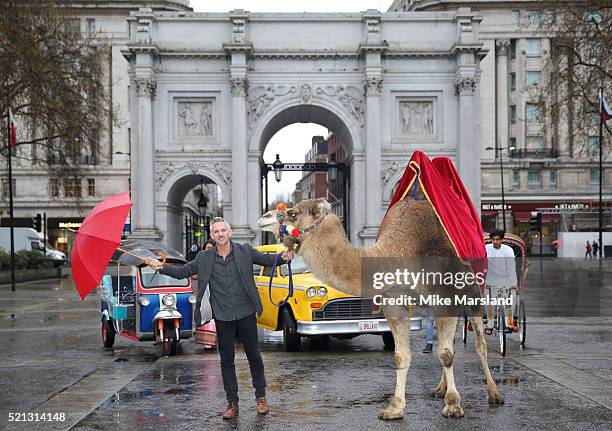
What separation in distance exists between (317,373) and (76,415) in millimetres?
3779

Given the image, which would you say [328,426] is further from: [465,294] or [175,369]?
[175,369]

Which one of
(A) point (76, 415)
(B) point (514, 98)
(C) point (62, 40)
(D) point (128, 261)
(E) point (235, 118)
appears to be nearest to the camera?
(A) point (76, 415)

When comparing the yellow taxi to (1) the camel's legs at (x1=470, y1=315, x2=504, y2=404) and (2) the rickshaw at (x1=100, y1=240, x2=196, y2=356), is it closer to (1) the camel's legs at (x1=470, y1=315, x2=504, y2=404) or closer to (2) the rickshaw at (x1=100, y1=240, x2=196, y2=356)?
(2) the rickshaw at (x1=100, y1=240, x2=196, y2=356)

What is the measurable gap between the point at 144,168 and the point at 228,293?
37152mm

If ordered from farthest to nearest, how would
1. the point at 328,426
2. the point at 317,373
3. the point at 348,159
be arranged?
the point at 348,159 < the point at 317,373 < the point at 328,426

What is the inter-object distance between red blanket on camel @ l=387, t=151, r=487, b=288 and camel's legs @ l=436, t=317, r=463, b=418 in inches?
29.4

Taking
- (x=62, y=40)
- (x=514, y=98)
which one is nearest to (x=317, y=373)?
(x=62, y=40)

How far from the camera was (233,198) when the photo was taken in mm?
44438

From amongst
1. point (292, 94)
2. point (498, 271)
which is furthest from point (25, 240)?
point (498, 271)

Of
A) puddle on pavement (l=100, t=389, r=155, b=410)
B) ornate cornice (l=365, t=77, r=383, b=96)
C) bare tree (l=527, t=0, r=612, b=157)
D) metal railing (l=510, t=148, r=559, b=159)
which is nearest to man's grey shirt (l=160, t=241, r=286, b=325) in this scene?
puddle on pavement (l=100, t=389, r=155, b=410)

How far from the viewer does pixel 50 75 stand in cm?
3772

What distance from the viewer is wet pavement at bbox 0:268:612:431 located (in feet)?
26.8

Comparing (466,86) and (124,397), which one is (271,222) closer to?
(124,397)

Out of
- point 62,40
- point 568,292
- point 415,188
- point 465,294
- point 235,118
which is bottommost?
point 568,292
